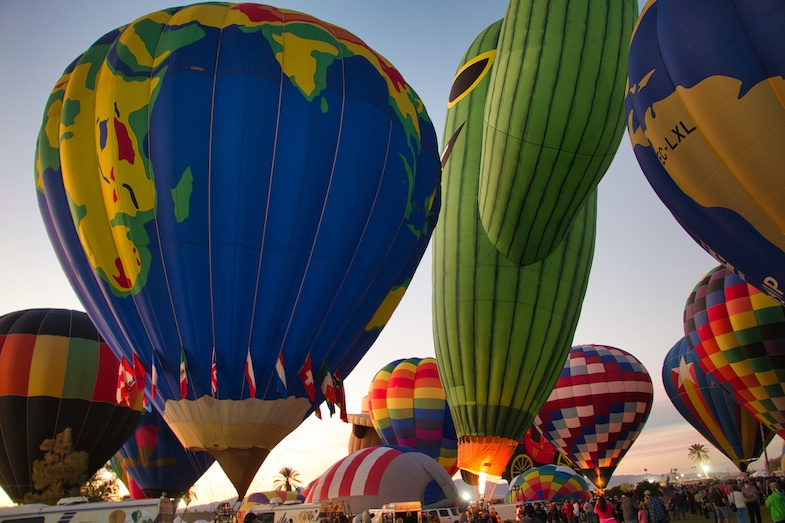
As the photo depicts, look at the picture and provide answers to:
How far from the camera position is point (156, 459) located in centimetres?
1805

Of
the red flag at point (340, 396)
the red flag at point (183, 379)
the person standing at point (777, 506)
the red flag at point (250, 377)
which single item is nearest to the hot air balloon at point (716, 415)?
the person standing at point (777, 506)

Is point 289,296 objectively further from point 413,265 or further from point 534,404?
point 534,404

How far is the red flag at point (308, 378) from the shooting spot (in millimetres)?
8266

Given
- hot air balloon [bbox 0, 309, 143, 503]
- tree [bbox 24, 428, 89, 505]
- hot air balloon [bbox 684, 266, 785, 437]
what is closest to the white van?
hot air balloon [bbox 0, 309, 143, 503]

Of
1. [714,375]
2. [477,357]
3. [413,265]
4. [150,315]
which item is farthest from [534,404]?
[150,315]

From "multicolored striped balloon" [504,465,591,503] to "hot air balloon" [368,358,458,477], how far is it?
396 cm

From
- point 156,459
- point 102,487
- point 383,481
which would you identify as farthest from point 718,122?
point 102,487

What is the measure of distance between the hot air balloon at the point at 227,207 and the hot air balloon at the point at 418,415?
1414 centimetres

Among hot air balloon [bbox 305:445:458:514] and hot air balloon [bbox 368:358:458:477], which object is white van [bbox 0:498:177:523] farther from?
hot air balloon [bbox 368:358:458:477]

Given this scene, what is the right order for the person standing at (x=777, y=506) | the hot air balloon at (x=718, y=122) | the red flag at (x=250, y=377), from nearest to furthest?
1. the hot air balloon at (x=718, y=122)
2. the person standing at (x=777, y=506)
3. the red flag at (x=250, y=377)

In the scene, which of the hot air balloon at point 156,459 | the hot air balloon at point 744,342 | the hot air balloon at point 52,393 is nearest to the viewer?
the hot air balloon at point 52,393

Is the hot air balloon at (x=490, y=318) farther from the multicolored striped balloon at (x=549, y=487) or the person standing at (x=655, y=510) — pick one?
the multicolored striped balloon at (x=549, y=487)

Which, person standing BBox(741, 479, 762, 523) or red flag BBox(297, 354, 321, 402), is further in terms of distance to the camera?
person standing BBox(741, 479, 762, 523)

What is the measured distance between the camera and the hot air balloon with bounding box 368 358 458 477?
22922mm
